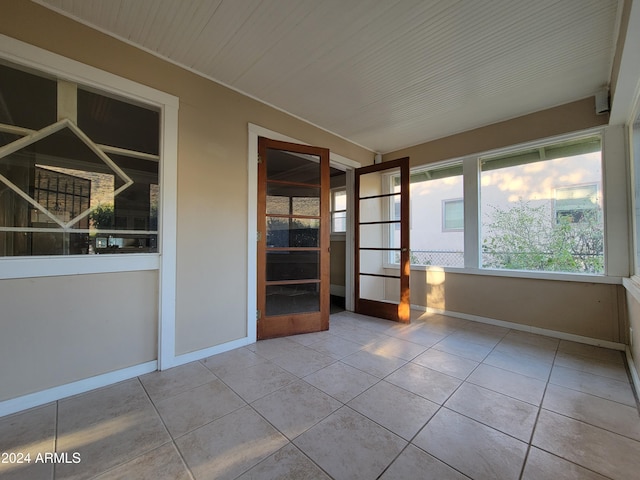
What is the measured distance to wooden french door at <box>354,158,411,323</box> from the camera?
3467 mm

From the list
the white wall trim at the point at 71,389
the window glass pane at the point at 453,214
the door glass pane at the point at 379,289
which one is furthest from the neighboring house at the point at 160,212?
the door glass pane at the point at 379,289

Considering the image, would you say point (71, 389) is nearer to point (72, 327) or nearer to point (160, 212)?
point (72, 327)


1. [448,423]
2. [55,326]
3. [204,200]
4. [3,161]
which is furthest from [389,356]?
[3,161]

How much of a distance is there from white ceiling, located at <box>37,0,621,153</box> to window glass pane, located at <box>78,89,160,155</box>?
49cm

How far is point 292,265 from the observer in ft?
9.99

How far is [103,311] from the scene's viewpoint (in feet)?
6.36

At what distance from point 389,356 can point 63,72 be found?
333 cm

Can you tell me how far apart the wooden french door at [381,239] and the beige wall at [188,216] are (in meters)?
1.64

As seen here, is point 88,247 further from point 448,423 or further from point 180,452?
point 448,423

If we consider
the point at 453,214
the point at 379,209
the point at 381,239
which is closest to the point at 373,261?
the point at 381,239

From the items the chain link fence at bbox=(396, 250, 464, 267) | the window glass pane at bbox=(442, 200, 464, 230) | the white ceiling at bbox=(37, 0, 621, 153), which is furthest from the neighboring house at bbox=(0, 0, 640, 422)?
the window glass pane at bbox=(442, 200, 464, 230)

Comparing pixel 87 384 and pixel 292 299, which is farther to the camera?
pixel 292 299

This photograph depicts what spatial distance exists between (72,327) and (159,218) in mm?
949

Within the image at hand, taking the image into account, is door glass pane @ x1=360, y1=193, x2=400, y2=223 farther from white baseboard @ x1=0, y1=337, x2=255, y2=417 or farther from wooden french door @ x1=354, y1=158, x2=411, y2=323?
white baseboard @ x1=0, y1=337, x2=255, y2=417
